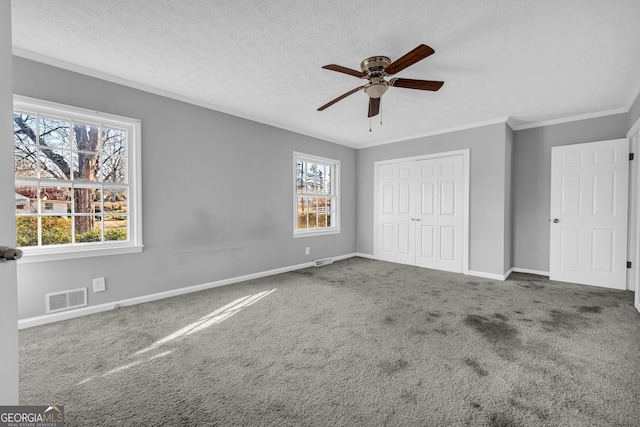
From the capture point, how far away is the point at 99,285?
287 centimetres

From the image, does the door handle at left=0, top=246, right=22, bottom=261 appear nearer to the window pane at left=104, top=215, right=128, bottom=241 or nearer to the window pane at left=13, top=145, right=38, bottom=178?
the window pane at left=13, top=145, right=38, bottom=178

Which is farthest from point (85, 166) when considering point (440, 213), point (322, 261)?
point (440, 213)

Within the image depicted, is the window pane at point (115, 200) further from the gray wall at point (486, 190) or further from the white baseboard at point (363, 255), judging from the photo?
the gray wall at point (486, 190)

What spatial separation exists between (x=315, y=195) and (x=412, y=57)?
3427 mm

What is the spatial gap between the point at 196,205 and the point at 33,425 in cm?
257

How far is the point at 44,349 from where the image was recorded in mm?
2129

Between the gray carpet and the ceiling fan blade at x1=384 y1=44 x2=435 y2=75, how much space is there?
2.21m

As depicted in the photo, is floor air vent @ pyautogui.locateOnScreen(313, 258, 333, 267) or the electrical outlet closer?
the electrical outlet

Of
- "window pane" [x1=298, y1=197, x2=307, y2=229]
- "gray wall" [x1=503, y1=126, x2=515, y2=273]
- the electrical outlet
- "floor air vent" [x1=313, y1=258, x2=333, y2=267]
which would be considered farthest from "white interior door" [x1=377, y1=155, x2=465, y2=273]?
the electrical outlet

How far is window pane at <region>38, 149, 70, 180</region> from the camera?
104 inches

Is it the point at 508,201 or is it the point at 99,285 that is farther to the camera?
the point at 508,201

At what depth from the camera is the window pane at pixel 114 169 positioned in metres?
3.00

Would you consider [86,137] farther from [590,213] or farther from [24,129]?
[590,213]

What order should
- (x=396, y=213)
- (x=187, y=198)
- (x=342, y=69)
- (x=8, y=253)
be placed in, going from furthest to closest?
1. (x=396, y=213)
2. (x=187, y=198)
3. (x=342, y=69)
4. (x=8, y=253)
